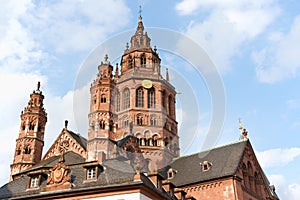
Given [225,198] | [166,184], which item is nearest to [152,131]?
[225,198]

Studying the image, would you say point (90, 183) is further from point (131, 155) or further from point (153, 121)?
point (153, 121)

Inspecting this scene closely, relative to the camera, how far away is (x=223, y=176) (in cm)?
4338

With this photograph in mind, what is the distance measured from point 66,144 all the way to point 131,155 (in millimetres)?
9141

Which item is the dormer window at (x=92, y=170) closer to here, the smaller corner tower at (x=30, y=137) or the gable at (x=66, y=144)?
the gable at (x=66, y=144)

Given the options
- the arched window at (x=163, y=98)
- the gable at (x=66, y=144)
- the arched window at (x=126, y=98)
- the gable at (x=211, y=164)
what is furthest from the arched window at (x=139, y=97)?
the gable at (x=66, y=144)

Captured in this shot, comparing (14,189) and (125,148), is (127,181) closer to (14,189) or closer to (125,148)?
(14,189)

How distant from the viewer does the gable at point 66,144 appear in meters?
49.4

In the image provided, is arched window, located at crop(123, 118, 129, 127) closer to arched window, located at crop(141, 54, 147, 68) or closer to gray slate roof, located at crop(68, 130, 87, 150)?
gray slate roof, located at crop(68, 130, 87, 150)

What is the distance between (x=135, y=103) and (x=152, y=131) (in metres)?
5.59

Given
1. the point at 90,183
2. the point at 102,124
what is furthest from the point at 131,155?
the point at 90,183

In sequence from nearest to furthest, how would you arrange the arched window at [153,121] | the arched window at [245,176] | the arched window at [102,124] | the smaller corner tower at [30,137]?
the arched window at [102,124], the arched window at [245,176], the smaller corner tower at [30,137], the arched window at [153,121]

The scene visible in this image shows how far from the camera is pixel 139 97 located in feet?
208

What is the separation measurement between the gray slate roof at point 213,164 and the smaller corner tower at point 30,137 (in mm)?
18710

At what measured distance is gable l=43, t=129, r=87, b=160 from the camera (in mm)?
49375
